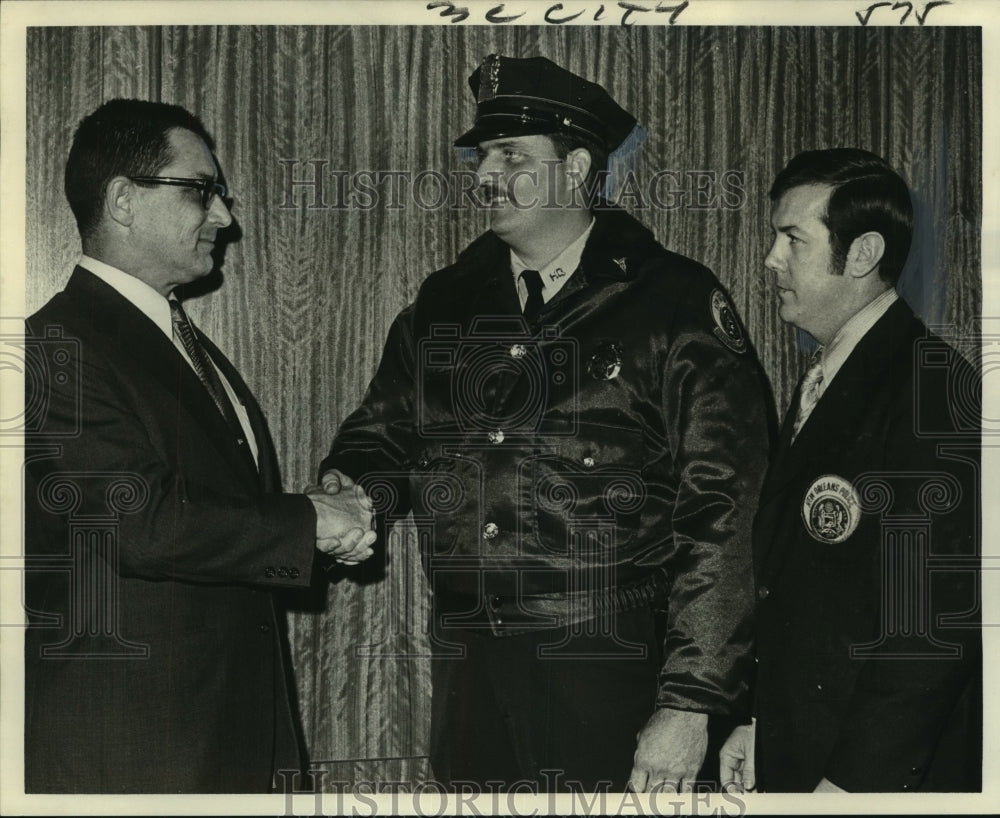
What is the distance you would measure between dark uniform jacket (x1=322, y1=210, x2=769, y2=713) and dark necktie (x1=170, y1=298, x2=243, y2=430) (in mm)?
288

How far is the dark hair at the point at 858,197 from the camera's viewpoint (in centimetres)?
247

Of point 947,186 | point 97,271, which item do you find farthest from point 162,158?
point 947,186

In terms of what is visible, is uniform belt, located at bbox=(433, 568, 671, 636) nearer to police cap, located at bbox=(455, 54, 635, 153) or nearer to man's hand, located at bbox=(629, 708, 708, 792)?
man's hand, located at bbox=(629, 708, 708, 792)

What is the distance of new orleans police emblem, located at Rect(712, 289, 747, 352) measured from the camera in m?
2.45

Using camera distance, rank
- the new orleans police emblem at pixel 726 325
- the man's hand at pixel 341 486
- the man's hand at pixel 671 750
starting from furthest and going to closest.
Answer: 1. the man's hand at pixel 341 486
2. the new orleans police emblem at pixel 726 325
3. the man's hand at pixel 671 750

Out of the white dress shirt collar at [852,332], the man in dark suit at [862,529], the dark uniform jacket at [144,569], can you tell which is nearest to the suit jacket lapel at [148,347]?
the dark uniform jacket at [144,569]

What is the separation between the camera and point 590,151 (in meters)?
2.53

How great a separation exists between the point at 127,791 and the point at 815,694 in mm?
1511

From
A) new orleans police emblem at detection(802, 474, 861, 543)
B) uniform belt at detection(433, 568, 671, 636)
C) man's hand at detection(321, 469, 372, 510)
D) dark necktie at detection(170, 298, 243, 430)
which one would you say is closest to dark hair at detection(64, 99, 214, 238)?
dark necktie at detection(170, 298, 243, 430)

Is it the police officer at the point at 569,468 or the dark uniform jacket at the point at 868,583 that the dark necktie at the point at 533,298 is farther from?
the dark uniform jacket at the point at 868,583

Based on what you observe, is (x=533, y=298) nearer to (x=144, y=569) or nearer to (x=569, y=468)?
(x=569, y=468)

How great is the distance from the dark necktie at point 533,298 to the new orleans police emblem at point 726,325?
0.39 meters

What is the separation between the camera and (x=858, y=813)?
7.89ft

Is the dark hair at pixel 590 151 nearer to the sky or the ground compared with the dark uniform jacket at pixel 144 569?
nearer to the sky
